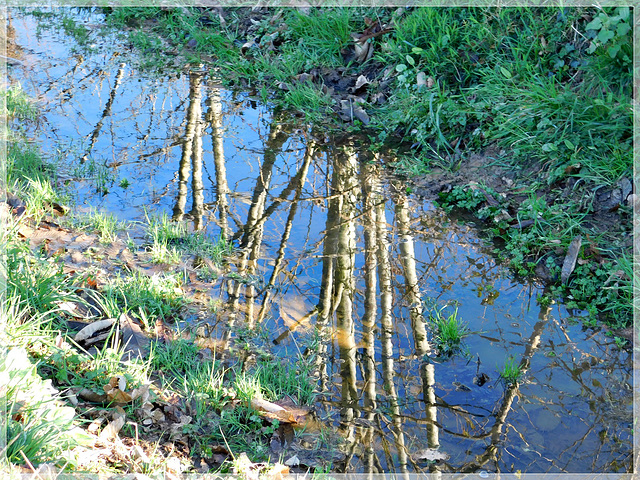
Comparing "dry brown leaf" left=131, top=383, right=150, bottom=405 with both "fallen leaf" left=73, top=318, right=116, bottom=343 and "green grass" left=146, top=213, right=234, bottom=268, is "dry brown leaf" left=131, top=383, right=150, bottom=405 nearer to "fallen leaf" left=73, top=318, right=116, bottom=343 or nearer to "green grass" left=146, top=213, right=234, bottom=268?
"fallen leaf" left=73, top=318, right=116, bottom=343

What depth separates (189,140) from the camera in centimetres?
507

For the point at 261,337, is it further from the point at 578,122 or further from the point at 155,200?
the point at 578,122

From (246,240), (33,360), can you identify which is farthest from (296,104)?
(33,360)

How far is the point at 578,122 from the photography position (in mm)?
3990

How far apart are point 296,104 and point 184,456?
3.88 meters

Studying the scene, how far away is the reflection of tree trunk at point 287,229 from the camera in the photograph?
10.7 ft

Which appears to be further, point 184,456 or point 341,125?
point 341,125

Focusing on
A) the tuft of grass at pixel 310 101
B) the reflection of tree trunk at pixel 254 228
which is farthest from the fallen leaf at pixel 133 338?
the tuft of grass at pixel 310 101

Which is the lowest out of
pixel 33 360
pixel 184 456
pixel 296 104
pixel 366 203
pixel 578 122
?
pixel 184 456

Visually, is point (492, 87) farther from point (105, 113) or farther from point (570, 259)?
point (105, 113)

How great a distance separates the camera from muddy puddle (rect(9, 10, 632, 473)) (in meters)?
2.47

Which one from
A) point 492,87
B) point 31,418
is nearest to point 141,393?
point 31,418

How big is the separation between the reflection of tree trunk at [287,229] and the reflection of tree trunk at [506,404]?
4.18ft

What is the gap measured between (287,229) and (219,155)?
50.8 inches
